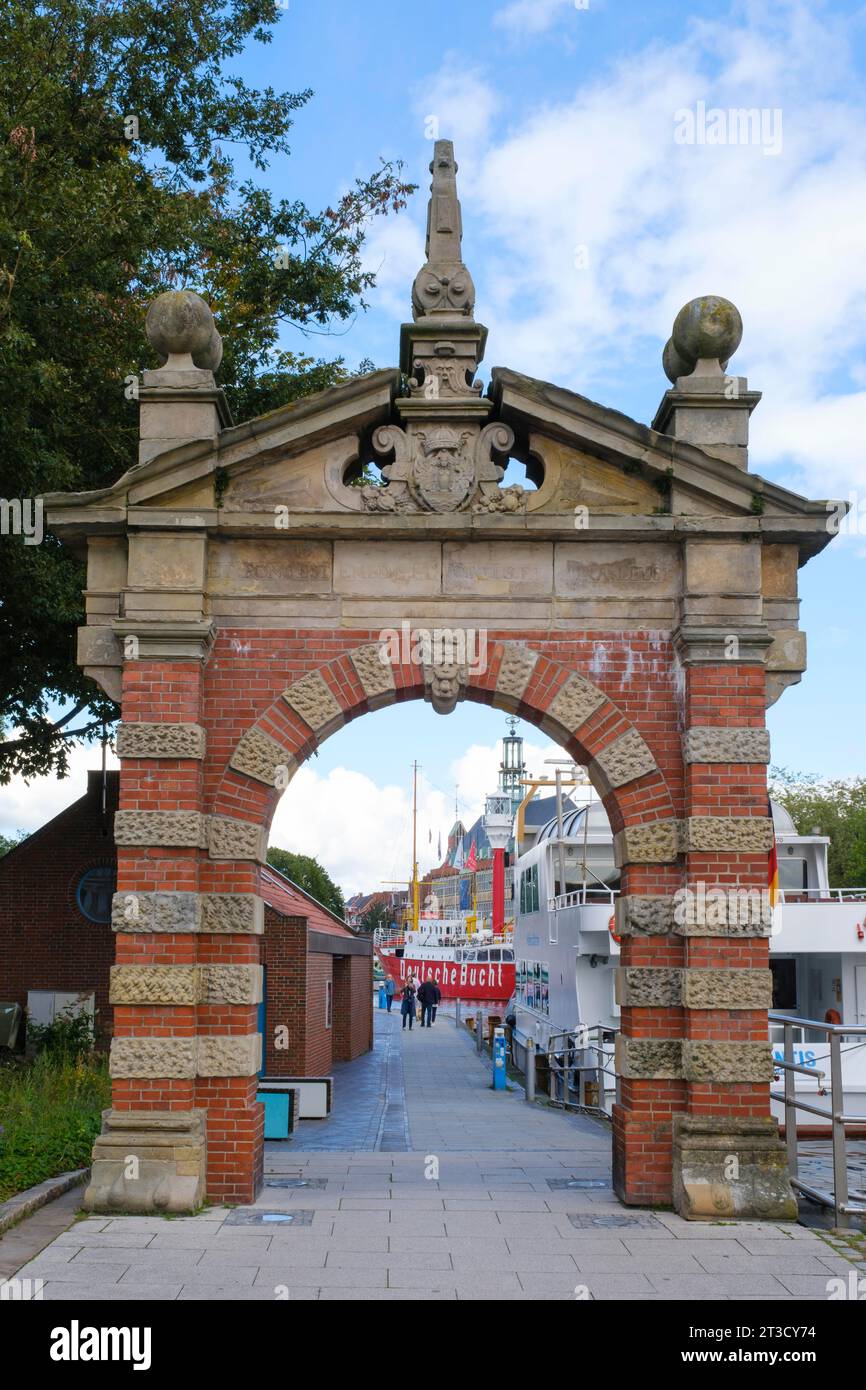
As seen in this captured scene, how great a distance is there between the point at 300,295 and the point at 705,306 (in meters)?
8.69

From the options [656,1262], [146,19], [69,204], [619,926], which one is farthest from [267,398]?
[656,1262]

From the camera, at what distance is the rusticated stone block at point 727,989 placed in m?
9.55

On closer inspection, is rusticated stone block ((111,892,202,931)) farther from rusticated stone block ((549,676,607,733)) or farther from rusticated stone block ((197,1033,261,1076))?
rusticated stone block ((549,676,607,733))

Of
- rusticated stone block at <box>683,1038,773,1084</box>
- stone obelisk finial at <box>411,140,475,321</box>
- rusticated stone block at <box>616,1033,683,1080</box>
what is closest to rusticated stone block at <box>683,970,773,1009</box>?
rusticated stone block at <box>683,1038,773,1084</box>

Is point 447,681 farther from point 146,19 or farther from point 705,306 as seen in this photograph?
point 146,19

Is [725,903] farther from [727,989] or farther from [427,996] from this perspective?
[427,996]

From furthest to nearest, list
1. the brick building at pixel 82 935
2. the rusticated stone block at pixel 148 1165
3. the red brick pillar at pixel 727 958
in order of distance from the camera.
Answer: the brick building at pixel 82 935 → the red brick pillar at pixel 727 958 → the rusticated stone block at pixel 148 1165

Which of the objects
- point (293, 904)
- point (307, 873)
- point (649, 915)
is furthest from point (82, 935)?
point (307, 873)

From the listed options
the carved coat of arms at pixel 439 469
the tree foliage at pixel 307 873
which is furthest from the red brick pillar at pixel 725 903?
the tree foliage at pixel 307 873

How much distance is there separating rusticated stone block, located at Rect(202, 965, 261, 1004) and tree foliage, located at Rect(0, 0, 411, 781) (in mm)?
4417

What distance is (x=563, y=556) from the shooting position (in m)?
10.3

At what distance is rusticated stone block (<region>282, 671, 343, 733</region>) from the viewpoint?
395 inches

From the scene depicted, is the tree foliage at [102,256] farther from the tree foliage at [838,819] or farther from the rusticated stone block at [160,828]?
the tree foliage at [838,819]

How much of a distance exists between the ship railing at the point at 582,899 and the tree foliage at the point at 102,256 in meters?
8.30
